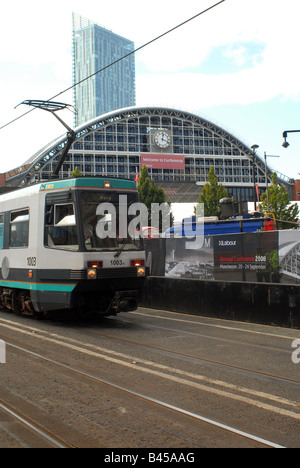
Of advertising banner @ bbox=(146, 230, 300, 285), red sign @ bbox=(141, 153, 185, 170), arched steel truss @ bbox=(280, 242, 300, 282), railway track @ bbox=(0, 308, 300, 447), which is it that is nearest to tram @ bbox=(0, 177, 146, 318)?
railway track @ bbox=(0, 308, 300, 447)

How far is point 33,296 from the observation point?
468 inches

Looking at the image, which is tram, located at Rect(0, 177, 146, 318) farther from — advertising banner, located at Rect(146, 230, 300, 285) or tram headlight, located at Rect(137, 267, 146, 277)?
advertising banner, located at Rect(146, 230, 300, 285)

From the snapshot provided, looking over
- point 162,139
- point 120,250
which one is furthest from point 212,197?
point 162,139

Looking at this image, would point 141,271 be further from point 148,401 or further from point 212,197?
point 212,197

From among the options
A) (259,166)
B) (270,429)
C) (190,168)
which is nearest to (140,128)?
(190,168)

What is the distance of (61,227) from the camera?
36.7ft

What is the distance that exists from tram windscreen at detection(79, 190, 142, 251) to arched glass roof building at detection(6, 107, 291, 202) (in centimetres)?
8646

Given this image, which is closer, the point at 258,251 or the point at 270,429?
the point at 270,429

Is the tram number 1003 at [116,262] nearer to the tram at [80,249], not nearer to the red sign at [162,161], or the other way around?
the tram at [80,249]

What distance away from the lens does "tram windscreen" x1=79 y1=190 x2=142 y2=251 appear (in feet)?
35.8

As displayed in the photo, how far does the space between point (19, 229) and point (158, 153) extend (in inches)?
3971

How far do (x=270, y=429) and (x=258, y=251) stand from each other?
8488mm

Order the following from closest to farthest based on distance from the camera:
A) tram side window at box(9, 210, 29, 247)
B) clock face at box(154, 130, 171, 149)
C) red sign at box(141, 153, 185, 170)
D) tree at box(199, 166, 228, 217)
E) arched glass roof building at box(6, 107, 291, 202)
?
tram side window at box(9, 210, 29, 247), tree at box(199, 166, 228, 217), arched glass roof building at box(6, 107, 291, 202), red sign at box(141, 153, 185, 170), clock face at box(154, 130, 171, 149)
